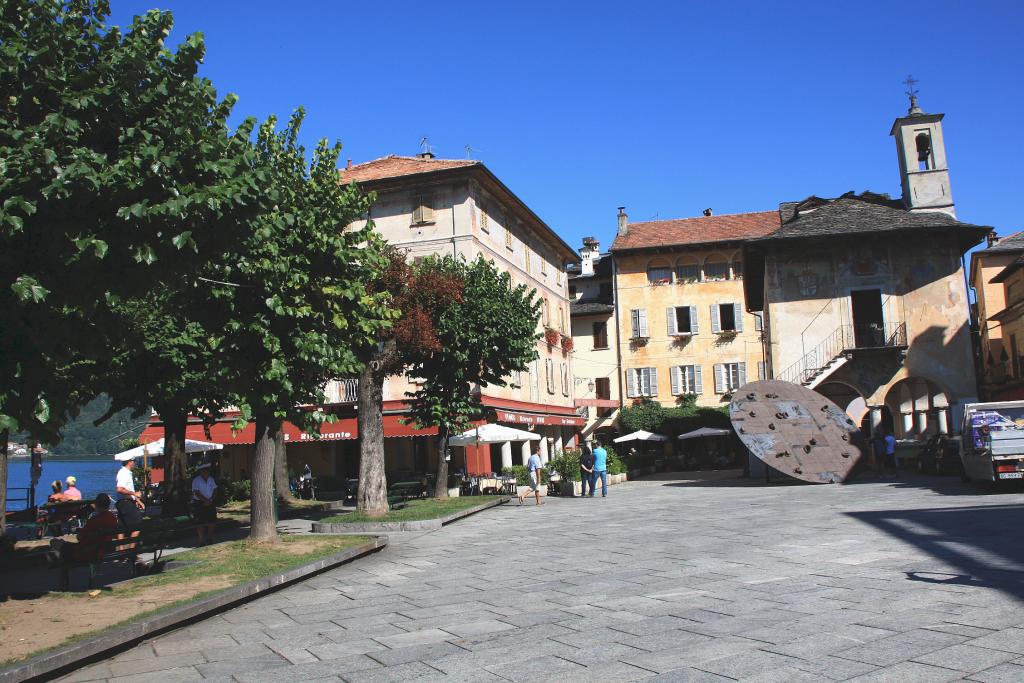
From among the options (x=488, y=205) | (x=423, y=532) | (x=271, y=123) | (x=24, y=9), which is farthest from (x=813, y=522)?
(x=488, y=205)

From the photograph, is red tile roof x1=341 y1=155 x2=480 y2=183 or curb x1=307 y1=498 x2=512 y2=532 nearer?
curb x1=307 y1=498 x2=512 y2=532

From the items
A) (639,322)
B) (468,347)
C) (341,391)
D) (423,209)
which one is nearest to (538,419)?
(341,391)

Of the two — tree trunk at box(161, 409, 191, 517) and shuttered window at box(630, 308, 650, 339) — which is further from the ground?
shuttered window at box(630, 308, 650, 339)

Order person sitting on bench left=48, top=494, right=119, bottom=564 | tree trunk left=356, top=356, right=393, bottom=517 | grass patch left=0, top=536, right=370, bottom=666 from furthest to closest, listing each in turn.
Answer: tree trunk left=356, top=356, right=393, bottom=517 < person sitting on bench left=48, top=494, right=119, bottom=564 < grass patch left=0, top=536, right=370, bottom=666

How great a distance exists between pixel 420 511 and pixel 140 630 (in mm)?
11073

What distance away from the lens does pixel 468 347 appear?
21938 millimetres

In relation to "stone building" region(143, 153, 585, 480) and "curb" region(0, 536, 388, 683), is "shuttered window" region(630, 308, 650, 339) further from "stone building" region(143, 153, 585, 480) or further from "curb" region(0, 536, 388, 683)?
"curb" region(0, 536, 388, 683)

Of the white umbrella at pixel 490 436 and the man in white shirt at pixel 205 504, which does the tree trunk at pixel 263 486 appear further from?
the white umbrella at pixel 490 436

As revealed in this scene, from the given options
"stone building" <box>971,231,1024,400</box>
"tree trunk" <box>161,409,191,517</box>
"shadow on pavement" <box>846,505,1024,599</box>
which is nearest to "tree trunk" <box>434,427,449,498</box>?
"tree trunk" <box>161,409,191,517</box>

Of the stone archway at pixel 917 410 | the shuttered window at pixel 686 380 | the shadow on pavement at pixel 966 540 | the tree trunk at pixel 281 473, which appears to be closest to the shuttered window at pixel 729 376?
the shuttered window at pixel 686 380

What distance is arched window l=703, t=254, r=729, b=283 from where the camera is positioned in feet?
152

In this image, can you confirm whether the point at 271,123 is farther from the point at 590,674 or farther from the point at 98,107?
the point at 590,674

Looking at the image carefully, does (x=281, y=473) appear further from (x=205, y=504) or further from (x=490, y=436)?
(x=205, y=504)

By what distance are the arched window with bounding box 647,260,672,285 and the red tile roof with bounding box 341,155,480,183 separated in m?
17.0
